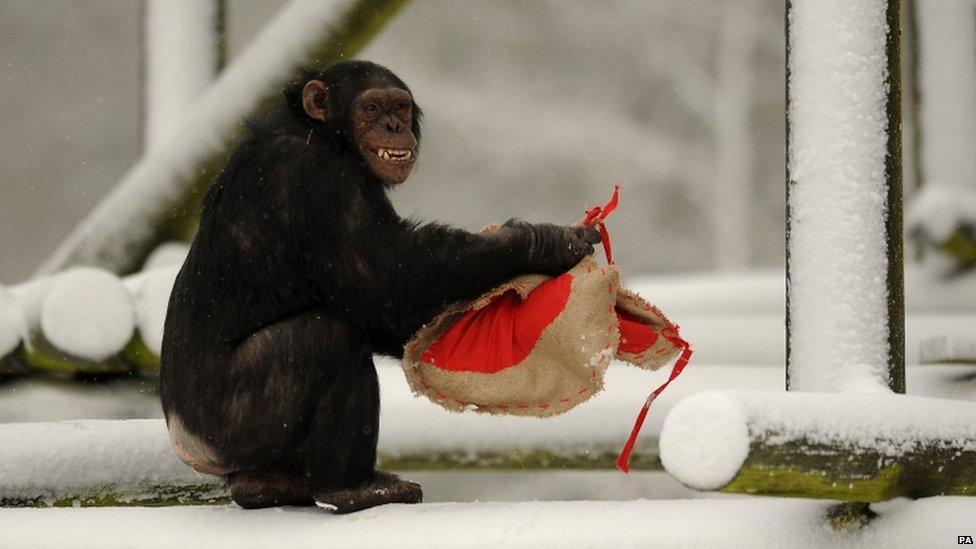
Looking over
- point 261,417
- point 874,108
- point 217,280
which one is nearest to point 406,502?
point 261,417

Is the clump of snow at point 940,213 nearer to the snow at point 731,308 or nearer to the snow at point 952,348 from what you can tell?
the snow at point 731,308

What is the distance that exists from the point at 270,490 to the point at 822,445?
1183 millimetres

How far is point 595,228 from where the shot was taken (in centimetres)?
298

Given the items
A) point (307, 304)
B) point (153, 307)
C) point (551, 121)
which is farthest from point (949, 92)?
point (551, 121)

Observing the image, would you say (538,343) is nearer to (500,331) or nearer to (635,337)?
(500,331)

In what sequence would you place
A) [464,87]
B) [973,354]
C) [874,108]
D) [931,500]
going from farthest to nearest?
[464,87] < [973,354] < [874,108] < [931,500]

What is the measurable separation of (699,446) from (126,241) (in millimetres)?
3689

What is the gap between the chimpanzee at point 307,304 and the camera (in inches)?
112

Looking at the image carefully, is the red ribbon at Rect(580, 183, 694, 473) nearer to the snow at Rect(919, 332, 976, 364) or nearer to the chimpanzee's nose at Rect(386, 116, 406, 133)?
the chimpanzee's nose at Rect(386, 116, 406, 133)

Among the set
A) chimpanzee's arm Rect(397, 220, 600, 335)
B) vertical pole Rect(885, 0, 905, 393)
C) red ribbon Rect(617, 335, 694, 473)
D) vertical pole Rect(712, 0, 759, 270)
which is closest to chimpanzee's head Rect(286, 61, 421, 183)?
chimpanzee's arm Rect(397, 220, 600, 335)

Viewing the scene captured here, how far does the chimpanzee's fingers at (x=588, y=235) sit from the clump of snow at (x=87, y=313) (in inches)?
87.4

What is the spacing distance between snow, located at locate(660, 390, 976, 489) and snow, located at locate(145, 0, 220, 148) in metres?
3.84

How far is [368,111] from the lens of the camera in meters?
3.09

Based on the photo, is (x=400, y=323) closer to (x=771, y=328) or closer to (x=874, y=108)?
(x=874, y=108)
